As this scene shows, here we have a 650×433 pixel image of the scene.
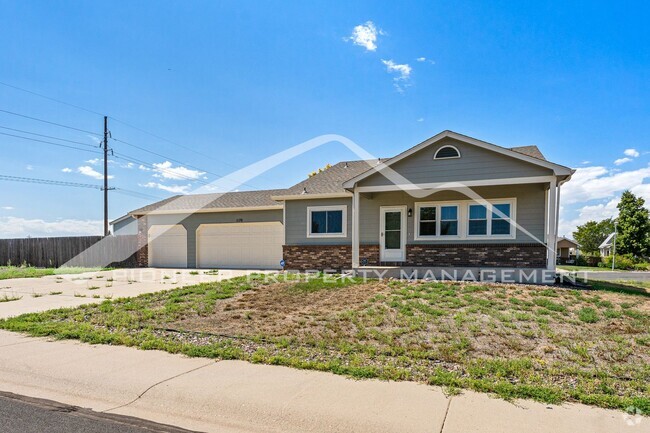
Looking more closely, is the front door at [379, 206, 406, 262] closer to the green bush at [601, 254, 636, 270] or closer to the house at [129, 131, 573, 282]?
the house at [129, 131, 573, 282]

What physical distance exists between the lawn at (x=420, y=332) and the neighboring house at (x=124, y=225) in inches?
747

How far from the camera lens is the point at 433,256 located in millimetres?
13289

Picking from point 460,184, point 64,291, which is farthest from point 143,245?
point 460,184

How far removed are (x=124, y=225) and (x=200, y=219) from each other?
449 inches

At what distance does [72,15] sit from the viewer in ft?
43.4

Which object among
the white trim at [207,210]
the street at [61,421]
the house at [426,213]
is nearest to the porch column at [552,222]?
the house at [426,213]

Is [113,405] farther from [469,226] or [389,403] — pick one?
[469,226]

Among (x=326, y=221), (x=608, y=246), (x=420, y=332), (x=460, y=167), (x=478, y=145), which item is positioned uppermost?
(x=478, y=145)

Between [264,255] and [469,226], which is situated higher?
[469,226]

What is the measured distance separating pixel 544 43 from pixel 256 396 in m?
12.5

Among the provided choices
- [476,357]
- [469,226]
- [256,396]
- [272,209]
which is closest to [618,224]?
[469,226]

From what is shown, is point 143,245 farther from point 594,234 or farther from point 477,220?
point 594,234

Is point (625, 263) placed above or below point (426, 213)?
below

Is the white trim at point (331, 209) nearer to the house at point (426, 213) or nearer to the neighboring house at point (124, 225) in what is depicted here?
the house at point (426, 213)
